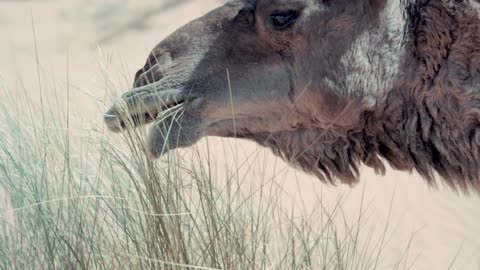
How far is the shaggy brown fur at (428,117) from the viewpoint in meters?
3.52

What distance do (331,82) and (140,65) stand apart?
368 inches

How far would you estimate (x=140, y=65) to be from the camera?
1282cm

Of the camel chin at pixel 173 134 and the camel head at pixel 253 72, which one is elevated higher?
the camel head at pixel 253 72

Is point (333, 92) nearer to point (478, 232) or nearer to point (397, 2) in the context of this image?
point (397, 2)

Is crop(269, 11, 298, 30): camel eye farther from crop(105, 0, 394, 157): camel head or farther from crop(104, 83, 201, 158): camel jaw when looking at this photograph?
crop(104, 83, 201, 158): camel jaw

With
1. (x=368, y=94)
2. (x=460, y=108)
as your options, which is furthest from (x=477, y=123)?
(x=368, y=94)

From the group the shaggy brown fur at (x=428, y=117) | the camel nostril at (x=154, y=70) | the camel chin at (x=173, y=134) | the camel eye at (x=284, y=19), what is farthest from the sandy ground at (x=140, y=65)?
the shaggy brown fur at (x=428, y=117)

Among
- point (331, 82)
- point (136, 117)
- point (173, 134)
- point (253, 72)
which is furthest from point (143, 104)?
point (331, 82)

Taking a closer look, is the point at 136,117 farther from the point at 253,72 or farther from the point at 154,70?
the point at 253,72

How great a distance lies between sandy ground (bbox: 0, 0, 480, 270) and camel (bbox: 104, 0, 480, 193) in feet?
3.37

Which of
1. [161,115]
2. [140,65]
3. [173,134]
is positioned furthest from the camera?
[140,65]

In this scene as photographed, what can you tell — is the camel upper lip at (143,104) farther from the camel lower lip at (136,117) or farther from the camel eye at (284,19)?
the camel eye at (284,19)

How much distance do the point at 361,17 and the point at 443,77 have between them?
441mm

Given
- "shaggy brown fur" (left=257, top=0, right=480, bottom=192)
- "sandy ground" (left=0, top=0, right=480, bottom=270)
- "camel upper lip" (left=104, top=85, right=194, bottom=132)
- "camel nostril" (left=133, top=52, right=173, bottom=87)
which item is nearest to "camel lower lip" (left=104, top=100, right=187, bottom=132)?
"camel upper lip" (left=104, top=85, right=194, bottom=132)
